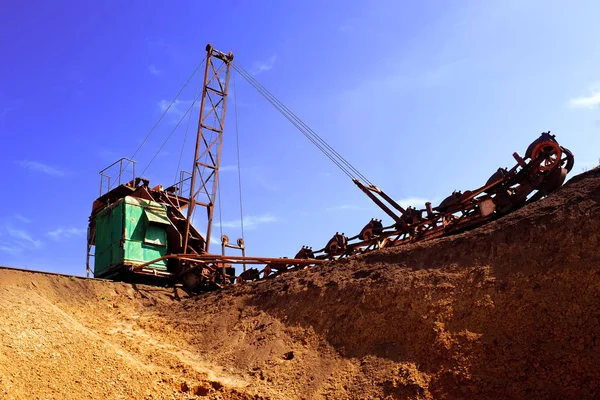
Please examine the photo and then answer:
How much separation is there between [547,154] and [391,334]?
244 inches

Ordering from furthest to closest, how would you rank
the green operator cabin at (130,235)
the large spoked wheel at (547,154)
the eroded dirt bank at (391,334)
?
the green operator cabin at (130,235) → the large spoked wheel at (547,154) → the eroded dirt bank at (391,334)

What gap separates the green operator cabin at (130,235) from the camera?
19891 mm

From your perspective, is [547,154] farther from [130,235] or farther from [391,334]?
[130,235]

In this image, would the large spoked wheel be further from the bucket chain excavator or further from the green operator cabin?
the green operator cabin

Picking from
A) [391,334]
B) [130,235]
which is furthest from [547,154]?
[130,235]

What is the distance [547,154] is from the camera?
1408cm

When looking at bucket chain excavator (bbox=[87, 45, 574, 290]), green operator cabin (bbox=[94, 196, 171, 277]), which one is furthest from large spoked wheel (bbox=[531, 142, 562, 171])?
green operator cabin (bbox=[94, 196, 171, 277])

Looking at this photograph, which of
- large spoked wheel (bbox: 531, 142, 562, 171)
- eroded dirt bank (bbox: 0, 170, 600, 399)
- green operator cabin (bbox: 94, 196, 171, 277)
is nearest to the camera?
eroded dirt bank (bbox: 0, 170, 600, 399)

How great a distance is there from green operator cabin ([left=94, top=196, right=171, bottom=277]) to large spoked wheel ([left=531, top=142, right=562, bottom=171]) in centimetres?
1306

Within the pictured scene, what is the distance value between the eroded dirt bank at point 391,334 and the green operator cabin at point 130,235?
4.83 metres

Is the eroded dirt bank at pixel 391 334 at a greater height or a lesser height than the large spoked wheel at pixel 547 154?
lesser

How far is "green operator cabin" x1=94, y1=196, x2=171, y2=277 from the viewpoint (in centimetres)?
1989

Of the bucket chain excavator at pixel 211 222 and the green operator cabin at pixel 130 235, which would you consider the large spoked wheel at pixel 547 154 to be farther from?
the green operator cabin at pixel 130 235

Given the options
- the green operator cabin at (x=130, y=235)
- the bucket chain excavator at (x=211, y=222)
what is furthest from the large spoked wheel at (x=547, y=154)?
the green operator cabin at (x=130, y=235)
